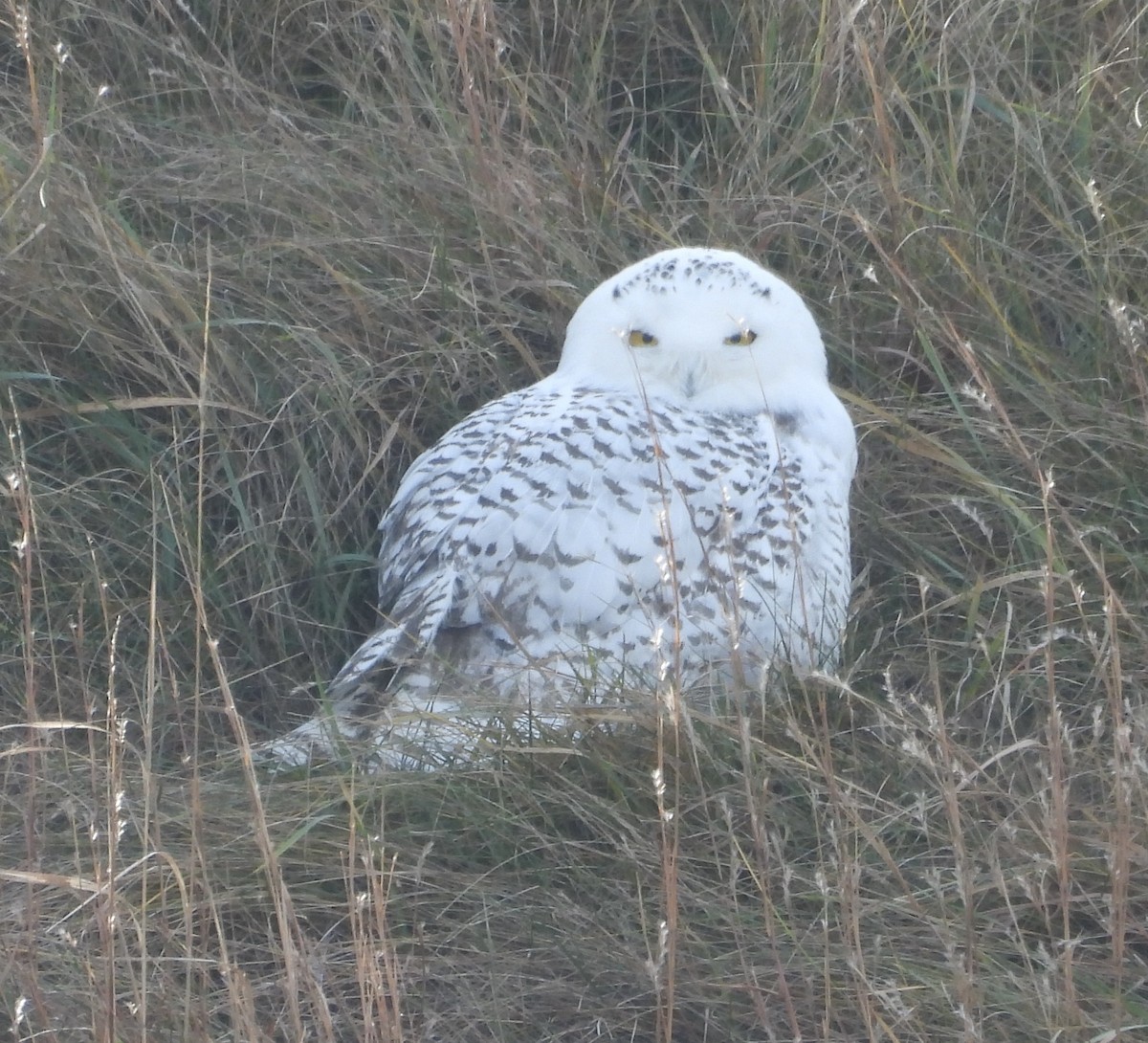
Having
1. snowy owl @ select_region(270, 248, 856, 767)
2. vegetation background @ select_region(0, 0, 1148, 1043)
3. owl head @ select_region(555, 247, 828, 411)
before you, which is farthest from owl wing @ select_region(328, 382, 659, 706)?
vegetation background @ select_region(0, 0, 1148, 1043)

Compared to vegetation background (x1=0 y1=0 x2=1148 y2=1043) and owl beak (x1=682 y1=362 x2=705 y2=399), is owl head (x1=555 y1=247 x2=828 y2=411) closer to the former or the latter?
owl beak (x1=682 y1=362 x2=705 y2=399)

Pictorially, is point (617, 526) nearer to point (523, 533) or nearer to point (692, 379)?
point (523, 533)

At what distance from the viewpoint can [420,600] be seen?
8.83 ft

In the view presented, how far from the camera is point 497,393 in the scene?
339cm

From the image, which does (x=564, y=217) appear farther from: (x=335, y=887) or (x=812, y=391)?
(x=335, y=887)

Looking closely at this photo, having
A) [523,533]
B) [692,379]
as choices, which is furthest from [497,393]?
[523,533]

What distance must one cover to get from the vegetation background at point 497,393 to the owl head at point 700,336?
0.25m

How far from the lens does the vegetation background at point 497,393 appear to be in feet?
6.39

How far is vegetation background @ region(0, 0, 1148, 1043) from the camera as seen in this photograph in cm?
195

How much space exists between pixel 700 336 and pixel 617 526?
1.46ft

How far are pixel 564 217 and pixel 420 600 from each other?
3.66 feet

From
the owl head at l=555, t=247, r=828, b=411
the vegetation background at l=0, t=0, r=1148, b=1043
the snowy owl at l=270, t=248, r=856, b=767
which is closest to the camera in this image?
the vegetation background at l=0, t=0, r=1148, b=1043

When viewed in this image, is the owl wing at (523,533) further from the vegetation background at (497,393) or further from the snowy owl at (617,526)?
the vegetation background at (497,393)

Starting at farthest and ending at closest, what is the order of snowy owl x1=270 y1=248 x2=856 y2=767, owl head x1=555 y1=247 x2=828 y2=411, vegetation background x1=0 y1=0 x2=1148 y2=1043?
owl head x1=555 y1=247 x2=828 y2=411 → snowy owl x1=270 y1=248 x2=856 y2=767 → vegetation background x1=0 y1=0 x2=1148 y2=1043
